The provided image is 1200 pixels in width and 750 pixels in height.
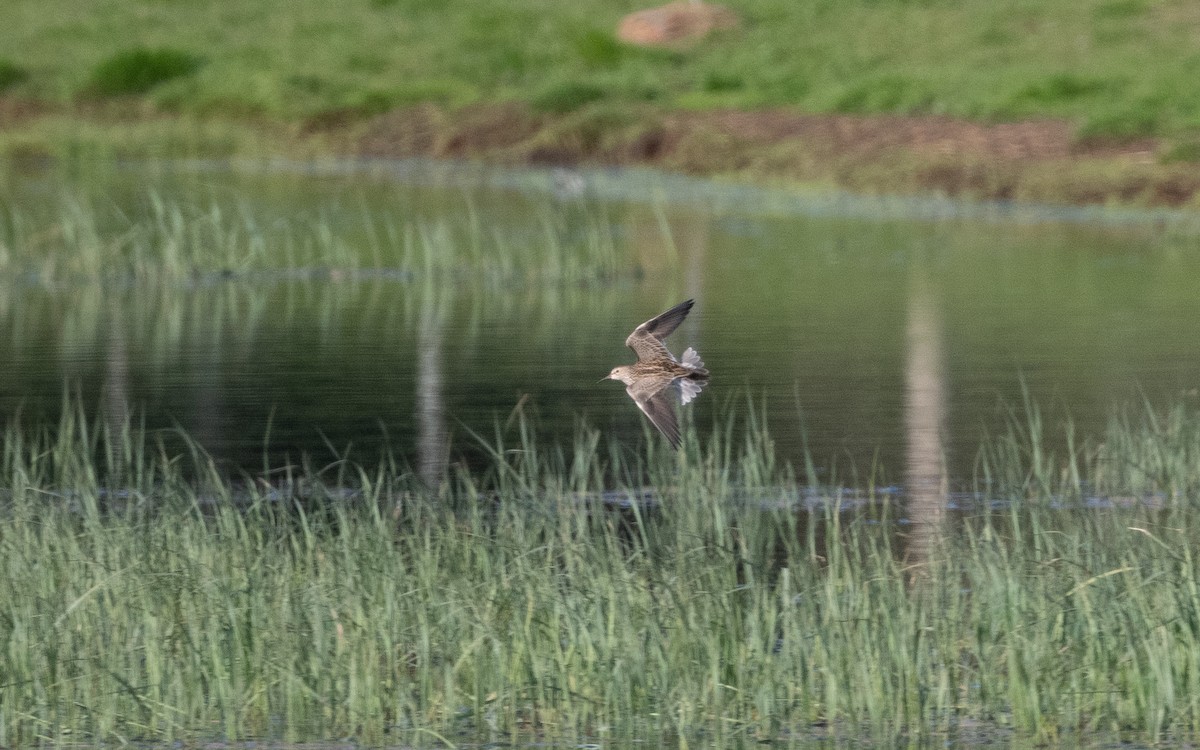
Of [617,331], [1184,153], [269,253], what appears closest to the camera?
[617,331]

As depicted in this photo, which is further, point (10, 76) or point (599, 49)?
point (599, 49)

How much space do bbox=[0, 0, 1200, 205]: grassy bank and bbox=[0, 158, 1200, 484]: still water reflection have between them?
2.65 metres

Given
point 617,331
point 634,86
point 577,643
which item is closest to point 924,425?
point 617,331

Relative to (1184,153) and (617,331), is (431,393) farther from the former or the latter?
(1184,153)

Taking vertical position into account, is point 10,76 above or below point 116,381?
above

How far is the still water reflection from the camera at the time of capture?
12719 mm

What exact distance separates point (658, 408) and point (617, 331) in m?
10.3

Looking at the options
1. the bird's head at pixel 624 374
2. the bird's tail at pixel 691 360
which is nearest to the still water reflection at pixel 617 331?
the bird's head at pixel 624 374

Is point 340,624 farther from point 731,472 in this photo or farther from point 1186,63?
point 1186,63

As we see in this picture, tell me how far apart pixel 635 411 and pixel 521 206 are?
16143 mm

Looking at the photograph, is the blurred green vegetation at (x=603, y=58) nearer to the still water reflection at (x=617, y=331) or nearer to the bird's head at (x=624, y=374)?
the still water reflection at (x=617, y=331)

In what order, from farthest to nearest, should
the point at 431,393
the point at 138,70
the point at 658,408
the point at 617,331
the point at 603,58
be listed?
the point at 138,70
the point at 603,58
the point at 617,331
the point at 431,393
the point at 658,408

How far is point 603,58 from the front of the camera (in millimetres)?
43250

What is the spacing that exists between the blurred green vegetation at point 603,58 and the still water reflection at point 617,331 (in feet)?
19.6
